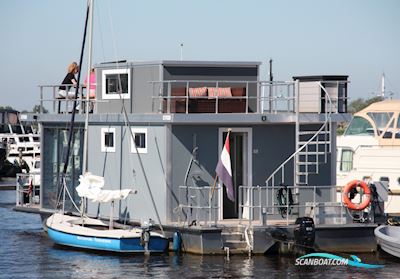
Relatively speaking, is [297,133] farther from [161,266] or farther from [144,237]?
[161,266]

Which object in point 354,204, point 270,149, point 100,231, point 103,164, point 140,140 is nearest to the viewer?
point 100,231

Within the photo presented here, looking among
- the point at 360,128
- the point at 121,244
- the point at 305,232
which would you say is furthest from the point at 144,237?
the point at 360,128

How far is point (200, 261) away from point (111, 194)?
318 centimetres

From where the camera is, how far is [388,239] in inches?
1035

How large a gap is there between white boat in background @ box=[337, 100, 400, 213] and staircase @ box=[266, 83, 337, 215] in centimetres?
945

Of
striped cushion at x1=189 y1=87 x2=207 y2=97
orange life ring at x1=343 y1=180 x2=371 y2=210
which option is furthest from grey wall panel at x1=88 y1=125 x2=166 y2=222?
orange life ring at x1=343 y1=180 x2=371 y2=210

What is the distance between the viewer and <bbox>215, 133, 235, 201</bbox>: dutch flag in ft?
87.7

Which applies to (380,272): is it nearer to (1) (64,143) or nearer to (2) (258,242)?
(2) (258,242)

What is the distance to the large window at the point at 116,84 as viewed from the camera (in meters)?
29.2

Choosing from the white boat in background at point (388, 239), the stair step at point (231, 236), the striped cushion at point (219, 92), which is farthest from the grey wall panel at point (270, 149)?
the white boat in background at point (388, 239)

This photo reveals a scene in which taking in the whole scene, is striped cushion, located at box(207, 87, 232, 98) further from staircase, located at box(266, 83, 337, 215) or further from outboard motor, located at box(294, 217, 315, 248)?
outboard motor, located at box(294, 217, 315, 248)

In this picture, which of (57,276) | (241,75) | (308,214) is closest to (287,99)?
(241,75)

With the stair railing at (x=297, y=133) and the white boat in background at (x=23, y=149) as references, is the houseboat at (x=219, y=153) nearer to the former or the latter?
the stair railing at (x=297, y=133)

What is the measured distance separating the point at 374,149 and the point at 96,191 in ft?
49.7
